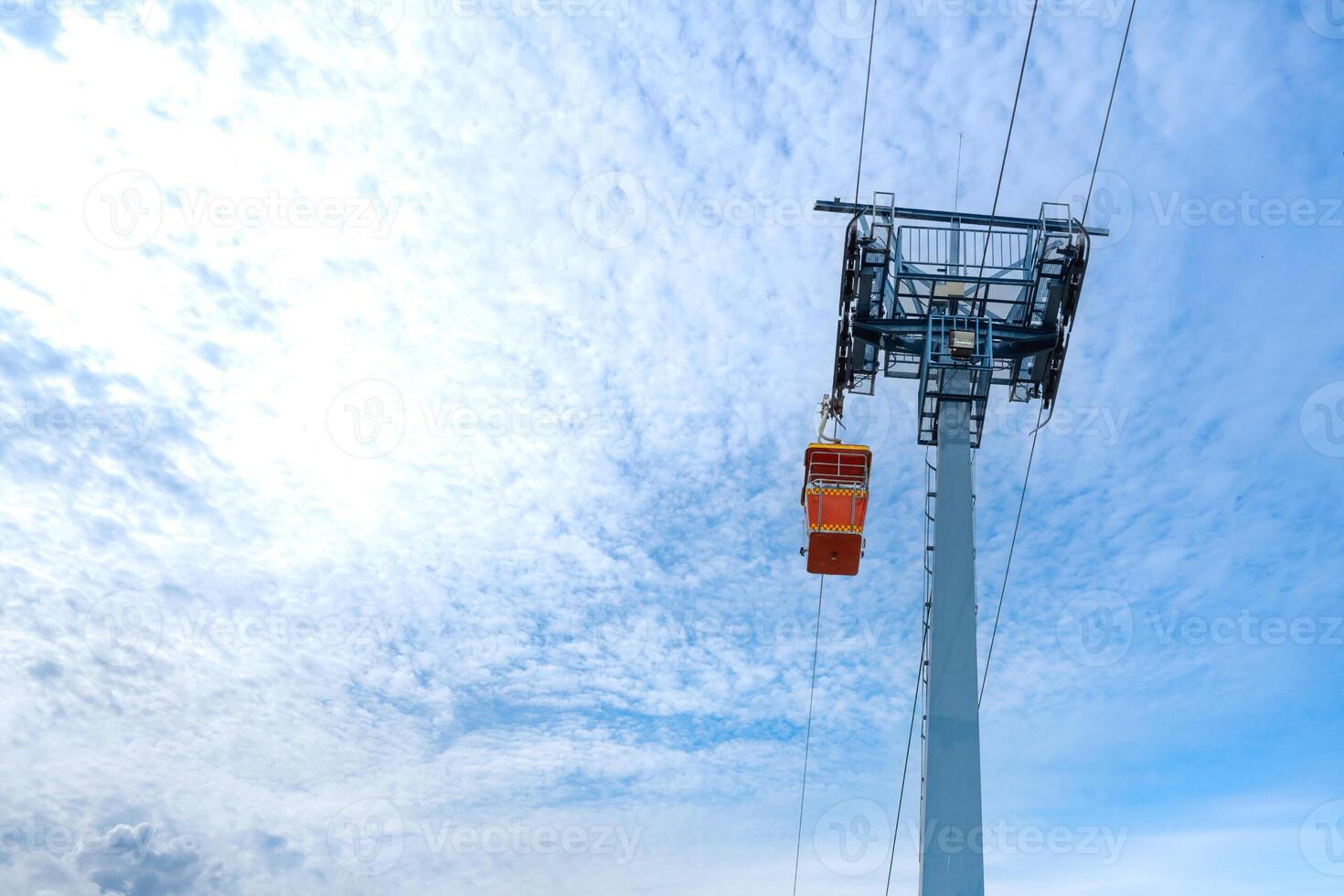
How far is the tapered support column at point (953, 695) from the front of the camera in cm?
1672

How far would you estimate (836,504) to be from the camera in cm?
1881

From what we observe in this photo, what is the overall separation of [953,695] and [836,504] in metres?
3.63

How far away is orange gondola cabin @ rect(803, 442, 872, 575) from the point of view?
1875 cm

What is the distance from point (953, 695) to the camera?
17734 mm

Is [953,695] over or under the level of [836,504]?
under

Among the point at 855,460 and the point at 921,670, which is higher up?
the point at 855,460

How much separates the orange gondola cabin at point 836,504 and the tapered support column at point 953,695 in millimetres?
1370

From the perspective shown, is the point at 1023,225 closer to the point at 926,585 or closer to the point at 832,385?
the point at 832,385

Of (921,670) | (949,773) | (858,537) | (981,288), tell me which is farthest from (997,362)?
(949,773)

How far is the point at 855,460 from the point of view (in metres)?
18.9

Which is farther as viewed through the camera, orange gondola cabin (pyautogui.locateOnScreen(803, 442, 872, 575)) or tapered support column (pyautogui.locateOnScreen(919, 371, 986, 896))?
orange gondola cabin (pyautogui.locateOnScreen(803, 442, 872, 575))

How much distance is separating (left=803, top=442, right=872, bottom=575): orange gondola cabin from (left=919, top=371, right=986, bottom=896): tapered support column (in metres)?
1.37

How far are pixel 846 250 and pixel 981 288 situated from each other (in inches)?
98.6

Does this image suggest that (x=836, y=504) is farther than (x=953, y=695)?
Yes
